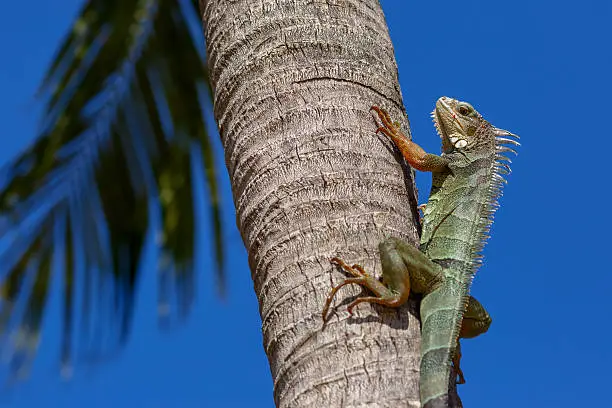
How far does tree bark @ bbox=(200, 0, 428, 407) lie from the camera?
2.80 meters

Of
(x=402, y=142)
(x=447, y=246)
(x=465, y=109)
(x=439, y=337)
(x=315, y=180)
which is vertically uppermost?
(x=465, y=109)

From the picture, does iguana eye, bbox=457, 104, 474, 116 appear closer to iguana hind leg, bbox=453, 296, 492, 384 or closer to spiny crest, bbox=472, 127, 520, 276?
spiny crest, bbox=472, 127, 520, 276

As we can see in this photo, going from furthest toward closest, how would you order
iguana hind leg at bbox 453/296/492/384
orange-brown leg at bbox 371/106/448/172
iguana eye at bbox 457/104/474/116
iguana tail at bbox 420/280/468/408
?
iguana eye at bbox 457/104/474/116 < iguana hind leg at bbox 453/296/492/384 < orange-brown leg at bbox 371/106/448/172 < iguana tail at bbox 420/280/468/408

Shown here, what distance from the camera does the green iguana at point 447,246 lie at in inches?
117

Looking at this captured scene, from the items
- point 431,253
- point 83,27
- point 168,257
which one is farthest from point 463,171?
point 83,27

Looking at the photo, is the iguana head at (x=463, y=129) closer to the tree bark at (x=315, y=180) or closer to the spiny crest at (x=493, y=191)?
the spiny crest at (x=493, y=191)

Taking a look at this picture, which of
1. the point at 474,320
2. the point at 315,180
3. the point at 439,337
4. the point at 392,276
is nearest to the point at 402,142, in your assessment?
the point at 315,180

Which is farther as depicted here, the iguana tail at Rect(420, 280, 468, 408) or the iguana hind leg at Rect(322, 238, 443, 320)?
the iguana hind leg at Rect(322, 238, 443, 320)

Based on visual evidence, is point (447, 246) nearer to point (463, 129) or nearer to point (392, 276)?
point (392, 276)

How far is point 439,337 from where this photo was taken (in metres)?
3.03

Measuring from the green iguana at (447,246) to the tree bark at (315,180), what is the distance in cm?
5

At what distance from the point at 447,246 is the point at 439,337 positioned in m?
0.95

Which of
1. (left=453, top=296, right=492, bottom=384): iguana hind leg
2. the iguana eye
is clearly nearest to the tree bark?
(left=453, top=296, right=492, bottom=384): iguana hind leg

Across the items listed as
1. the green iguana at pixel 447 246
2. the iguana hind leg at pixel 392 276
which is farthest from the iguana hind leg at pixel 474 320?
the iguana hind leg at pixel 392 276
